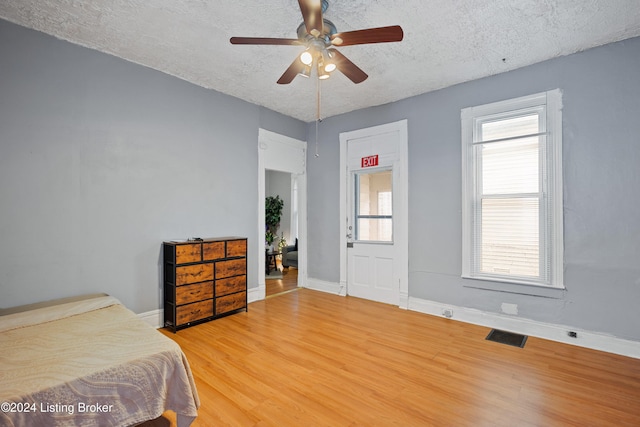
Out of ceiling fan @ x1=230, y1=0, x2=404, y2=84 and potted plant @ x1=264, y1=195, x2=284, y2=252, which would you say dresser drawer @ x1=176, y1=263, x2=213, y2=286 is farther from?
potted plant @ x1=264, y1=195, x2=284, y2=252

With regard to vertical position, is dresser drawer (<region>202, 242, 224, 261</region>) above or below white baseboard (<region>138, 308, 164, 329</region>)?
above

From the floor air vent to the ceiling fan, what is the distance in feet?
10.0

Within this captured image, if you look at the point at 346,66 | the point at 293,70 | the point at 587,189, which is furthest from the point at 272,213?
the point at 587,189

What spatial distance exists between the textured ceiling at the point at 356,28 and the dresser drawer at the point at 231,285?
2.58 m

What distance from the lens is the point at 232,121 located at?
4293mm

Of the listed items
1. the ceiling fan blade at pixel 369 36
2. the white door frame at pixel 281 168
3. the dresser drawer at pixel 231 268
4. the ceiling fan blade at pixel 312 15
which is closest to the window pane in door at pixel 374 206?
the white door frame at pixel 281 168

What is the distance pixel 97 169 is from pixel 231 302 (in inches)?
85.0

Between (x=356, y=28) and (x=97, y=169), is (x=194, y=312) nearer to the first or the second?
(x=97, y=169)

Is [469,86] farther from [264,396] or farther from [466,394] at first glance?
[264,396]

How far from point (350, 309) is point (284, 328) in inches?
44.0

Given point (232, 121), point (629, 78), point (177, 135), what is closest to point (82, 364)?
point (177, 135)

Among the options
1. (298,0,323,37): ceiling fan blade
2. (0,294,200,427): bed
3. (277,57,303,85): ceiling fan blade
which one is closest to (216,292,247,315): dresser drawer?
(0,294,200,427): bed

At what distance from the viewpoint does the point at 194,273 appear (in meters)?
3.51

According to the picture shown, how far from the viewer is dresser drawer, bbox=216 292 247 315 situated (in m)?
3.75
